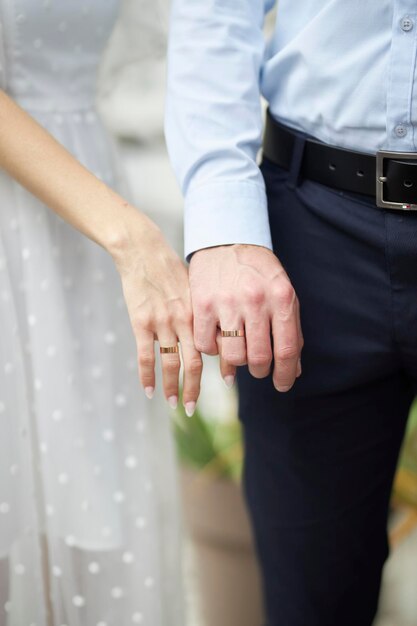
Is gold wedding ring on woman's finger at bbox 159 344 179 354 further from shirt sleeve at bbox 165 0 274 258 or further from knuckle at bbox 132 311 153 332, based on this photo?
shirt sleeve at bbox 165 0 274 258

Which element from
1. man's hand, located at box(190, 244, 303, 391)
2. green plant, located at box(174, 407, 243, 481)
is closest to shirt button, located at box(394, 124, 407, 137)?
man's hand, located at box(190, 244, 303, 391)

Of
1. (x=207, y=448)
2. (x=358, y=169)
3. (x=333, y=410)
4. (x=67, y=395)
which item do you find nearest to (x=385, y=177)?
(x=358, y=169)

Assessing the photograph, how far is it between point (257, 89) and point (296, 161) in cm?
11

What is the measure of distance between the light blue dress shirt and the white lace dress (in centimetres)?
17

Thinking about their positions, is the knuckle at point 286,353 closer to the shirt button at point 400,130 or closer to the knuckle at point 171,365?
the knuckle at point 171,365

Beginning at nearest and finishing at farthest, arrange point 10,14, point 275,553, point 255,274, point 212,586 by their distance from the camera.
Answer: point 255,274 → point 10,14 → point 275,553 → point 212,586

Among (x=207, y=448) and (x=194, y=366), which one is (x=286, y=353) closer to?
(x=194, y=366)

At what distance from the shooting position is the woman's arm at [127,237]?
40.5 inches

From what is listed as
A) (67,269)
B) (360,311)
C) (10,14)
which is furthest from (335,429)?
(10,14)

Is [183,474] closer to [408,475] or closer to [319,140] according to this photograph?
[408,475]

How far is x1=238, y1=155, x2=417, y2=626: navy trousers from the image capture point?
1137 millimetres

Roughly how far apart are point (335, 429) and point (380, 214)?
1.17 feet

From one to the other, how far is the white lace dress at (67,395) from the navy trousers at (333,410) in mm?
202

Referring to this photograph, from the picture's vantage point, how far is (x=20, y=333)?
4.05ft
